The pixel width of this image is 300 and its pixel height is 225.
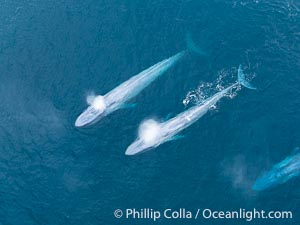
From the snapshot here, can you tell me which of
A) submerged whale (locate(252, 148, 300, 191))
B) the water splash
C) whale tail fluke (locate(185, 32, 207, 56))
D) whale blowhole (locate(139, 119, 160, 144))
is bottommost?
submerged whale (locate(252, 148, 300, 191))

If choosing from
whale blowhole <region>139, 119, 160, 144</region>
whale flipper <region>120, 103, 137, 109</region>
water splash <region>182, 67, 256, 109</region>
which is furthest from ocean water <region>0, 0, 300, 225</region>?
whale blowhole <region>139, 119, 160, 144</region>

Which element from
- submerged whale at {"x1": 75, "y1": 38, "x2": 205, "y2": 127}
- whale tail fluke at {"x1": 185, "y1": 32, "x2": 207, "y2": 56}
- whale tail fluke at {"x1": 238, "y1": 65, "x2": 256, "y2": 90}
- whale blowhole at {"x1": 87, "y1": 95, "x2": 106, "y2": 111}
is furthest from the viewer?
whale tail fluke at {"x1": 185, "y1": 32, "x2": 207, "y2": 56}

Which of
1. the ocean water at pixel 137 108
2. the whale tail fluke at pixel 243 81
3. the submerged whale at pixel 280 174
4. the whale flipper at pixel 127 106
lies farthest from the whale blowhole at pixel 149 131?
the submerged whale at pixel 280 174

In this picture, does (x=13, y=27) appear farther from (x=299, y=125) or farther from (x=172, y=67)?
(x=299, y=125)

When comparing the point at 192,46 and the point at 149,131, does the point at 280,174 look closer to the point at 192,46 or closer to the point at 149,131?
the point at 149,131

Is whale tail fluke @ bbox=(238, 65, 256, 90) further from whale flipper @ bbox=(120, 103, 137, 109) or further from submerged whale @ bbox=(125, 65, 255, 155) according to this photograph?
whale flipper @ bbox=(120, 103, 137, 109)

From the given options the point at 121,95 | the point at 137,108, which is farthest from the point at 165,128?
the point at 121,95
